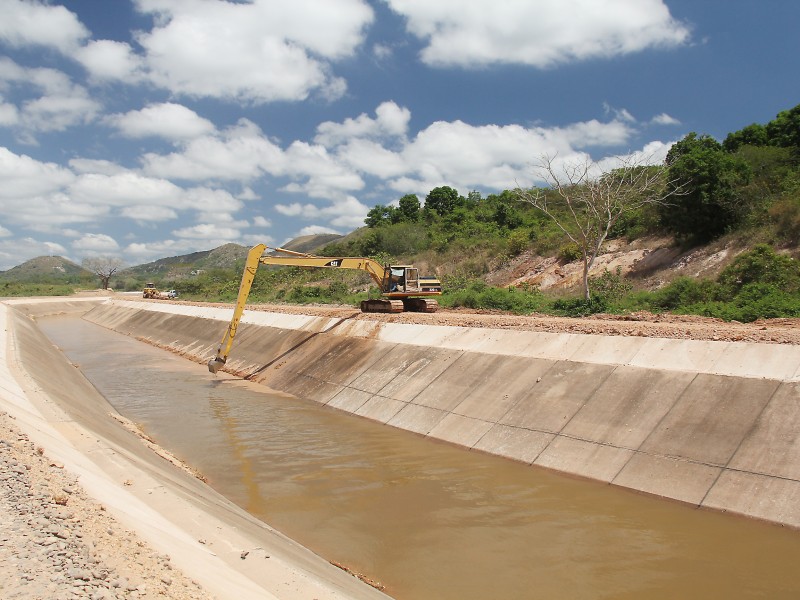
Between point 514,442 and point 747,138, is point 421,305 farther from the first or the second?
point 747,138

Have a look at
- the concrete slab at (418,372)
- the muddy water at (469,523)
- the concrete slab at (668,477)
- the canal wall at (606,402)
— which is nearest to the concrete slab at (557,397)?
the canal wall at (606,402)

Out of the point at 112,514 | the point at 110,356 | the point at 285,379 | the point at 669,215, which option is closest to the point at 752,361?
the point at 112,514

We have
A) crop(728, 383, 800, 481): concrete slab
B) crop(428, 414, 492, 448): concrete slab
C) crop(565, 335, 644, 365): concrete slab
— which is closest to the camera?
crop(728, 383, 800, 481): concrete slab

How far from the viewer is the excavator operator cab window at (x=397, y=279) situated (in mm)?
27516

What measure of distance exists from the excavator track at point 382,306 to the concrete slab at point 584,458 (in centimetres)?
1569

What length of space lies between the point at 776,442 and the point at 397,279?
19268 mm

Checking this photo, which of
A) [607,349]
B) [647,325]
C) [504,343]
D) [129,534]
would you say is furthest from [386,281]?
[129,534]

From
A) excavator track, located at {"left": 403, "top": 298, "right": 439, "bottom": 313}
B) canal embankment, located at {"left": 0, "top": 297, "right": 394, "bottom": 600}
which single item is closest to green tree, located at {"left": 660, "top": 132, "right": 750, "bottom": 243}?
excavator track, located at {"left": 403, "top": 298, "right": 439, "bottom": 313}

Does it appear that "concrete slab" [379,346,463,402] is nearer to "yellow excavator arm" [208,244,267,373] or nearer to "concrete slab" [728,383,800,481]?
"yellow excavator arm" [208,244,267,373]

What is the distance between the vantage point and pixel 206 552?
6.30m

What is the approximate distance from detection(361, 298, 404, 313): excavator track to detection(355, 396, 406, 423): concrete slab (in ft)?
31.2

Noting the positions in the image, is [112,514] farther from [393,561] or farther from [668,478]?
[668,478]

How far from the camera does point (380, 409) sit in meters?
17.6

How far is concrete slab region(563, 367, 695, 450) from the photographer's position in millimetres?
11688
